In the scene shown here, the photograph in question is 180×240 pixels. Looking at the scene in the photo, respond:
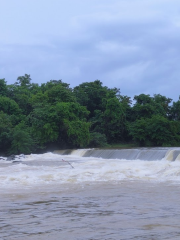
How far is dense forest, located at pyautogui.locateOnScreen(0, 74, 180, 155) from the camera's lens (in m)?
33.7

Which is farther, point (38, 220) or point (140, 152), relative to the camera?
point (140, 152)

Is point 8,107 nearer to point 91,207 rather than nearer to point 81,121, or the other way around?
point 81,121

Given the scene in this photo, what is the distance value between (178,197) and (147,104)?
31959 millimetres

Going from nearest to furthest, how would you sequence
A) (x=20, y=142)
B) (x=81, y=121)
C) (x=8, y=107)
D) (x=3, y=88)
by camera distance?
(x=20, y=142) → (x=81, y=121) → (x=8, y=107) → (x=3, y=88)

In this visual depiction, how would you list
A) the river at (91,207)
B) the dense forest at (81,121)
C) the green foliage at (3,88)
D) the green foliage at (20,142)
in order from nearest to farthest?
the river at (91,207), the green foliage at (20,142), the dense forest at (81,121), the green foliage at (3,88)

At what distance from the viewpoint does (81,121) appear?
115 ft

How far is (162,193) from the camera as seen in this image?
Result: 9.99 m

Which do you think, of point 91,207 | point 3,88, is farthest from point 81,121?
point 91,207

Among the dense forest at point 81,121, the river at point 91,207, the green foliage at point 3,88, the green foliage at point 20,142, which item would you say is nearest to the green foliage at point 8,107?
the dense forest at point 81,121

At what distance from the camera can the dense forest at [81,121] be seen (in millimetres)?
33719

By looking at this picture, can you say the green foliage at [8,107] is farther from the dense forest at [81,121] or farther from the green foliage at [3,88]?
the green foliage at [3,88]

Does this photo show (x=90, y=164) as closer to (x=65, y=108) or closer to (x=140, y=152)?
(x=140, y=152)

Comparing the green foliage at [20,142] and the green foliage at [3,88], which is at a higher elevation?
the green foliage at [3,88]

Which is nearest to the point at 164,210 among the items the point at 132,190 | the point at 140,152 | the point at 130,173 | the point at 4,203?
the point at 132,190
